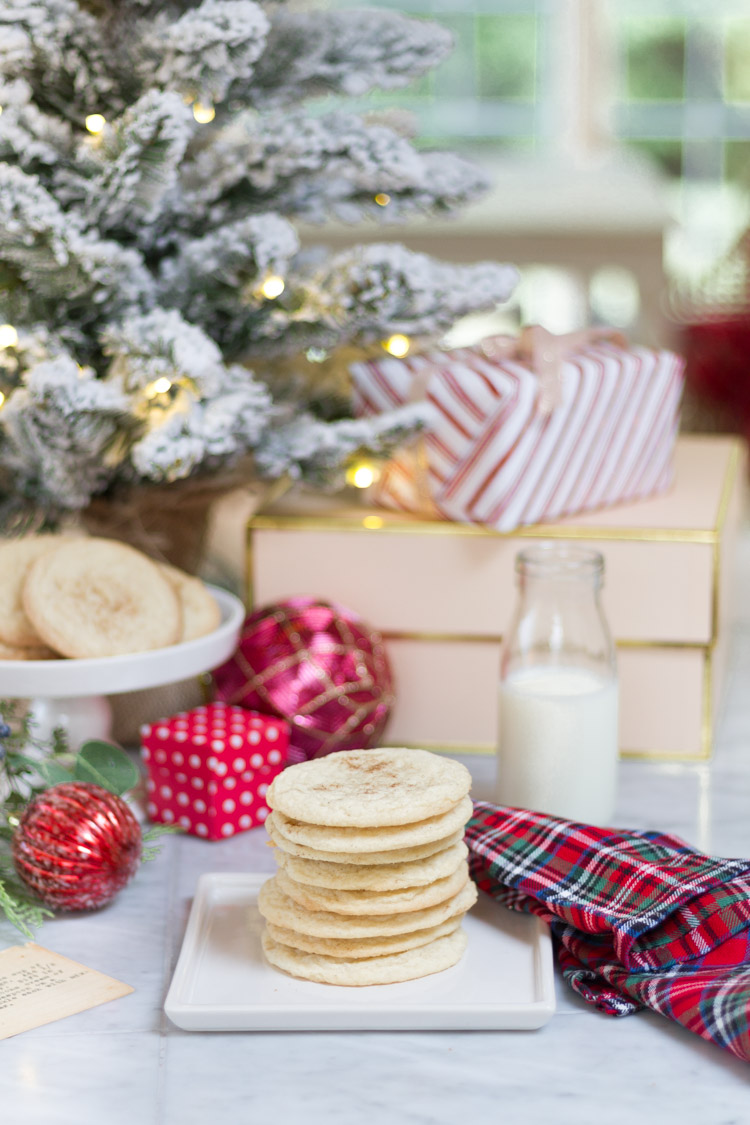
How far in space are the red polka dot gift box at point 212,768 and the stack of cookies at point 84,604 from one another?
0.07m

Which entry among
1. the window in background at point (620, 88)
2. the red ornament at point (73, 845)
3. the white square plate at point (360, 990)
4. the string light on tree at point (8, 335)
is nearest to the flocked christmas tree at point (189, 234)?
the string light on tree at point (8, 335)

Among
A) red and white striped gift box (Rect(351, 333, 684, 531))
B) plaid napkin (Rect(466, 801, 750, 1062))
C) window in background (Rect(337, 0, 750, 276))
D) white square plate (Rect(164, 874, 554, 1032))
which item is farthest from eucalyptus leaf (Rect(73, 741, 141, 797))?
window in background (Rect(337, 0, 750, 276))

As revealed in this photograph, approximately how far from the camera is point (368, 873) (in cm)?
70

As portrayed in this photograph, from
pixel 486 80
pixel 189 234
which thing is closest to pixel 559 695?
pixel 189 234

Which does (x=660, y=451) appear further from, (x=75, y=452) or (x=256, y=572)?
(x=75, y=452)

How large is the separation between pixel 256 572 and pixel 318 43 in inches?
18.7

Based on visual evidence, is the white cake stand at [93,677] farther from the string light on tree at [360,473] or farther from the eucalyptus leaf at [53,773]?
the string light on tree at [360,473]

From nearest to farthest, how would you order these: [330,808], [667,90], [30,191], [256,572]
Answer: [330,808], [30,191], [256,572], [667,90]

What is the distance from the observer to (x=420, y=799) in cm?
71

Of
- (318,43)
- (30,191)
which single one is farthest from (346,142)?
(30,191)

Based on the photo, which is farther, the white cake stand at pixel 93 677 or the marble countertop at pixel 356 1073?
the white cake stand at pixel 93 677

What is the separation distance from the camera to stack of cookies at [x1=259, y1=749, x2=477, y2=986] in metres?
0.70

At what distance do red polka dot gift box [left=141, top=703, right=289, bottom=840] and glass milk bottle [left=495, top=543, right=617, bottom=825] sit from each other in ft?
0.61

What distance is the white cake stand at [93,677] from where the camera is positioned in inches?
36.0
